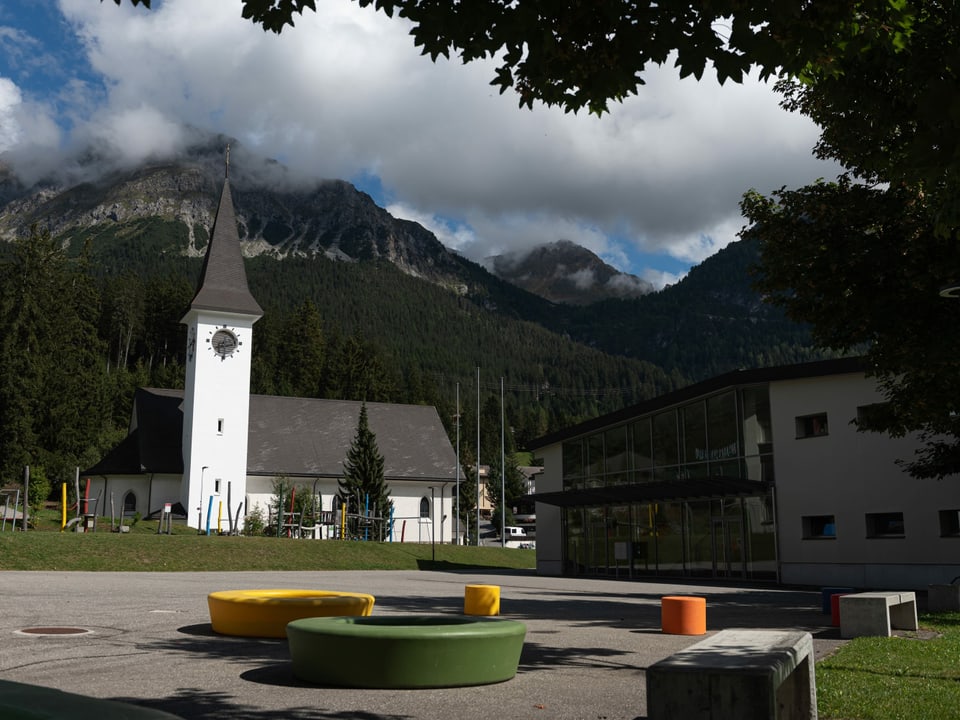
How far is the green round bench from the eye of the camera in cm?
838

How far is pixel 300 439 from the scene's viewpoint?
6481 cm

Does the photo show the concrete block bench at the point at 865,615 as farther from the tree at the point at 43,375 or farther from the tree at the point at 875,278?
the tree at the point at 43,375

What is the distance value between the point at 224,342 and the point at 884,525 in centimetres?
4078

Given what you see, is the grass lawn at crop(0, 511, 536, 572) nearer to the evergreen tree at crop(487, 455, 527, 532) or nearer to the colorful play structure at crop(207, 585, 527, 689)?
the colorful play structure at crop(207, 585, 527, 689)

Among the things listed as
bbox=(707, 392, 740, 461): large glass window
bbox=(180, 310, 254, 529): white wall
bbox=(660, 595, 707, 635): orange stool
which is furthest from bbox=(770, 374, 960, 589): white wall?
bbox=(180, 310, 254, 529): white wall

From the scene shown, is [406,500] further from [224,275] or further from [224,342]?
[224,275]

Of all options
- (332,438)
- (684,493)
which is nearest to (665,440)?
(684,493)

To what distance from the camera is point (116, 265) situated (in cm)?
17412

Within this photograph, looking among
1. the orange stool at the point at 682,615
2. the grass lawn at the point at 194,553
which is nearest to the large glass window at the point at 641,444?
the grass lawn at the point at 194,553

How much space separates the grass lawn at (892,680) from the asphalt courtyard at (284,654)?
92 centimetres

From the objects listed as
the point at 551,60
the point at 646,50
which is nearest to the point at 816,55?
the point at 646,50

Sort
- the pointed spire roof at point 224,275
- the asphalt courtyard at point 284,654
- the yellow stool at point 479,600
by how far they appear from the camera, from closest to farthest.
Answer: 1. the asphalt courtyard at point 284,654
2. the yellow stool at point 479,600
3. the pointed spire roof at point 224,275

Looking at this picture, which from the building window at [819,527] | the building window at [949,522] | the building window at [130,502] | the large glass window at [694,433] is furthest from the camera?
the building window at [130,502]

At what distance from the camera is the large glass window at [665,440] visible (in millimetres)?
34125
